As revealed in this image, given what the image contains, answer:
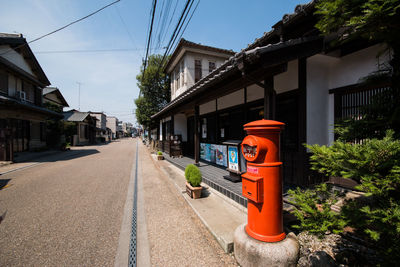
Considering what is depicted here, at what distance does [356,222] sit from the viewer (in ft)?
4.58

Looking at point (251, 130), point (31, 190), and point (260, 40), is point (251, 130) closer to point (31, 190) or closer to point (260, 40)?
point (260, 40)

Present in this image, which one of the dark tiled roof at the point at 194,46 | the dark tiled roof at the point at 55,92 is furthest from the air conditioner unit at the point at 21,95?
the dark tiled roof at the point at 194,46

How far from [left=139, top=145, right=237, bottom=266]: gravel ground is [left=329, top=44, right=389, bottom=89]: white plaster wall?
445 centimetres

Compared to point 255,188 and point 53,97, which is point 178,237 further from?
point 53,97

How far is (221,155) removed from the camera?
256 inches

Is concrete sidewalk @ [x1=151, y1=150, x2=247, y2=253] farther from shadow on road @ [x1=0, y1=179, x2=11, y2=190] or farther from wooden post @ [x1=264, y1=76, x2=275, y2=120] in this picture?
shadow on road @ [x1=0, y1=179, x2=11, y2=190]

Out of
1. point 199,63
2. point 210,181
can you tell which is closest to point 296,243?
point 210,181

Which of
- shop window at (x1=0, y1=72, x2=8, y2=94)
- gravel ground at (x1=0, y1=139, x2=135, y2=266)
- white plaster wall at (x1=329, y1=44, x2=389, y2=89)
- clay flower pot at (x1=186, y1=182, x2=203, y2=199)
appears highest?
shop window at (x1=0, y1=72, x2=8, y2=94)

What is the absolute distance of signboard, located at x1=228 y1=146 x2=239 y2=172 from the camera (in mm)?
4457

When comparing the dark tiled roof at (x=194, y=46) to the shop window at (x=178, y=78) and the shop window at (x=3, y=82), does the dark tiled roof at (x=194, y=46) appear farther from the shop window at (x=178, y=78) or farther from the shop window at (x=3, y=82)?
the shop window at (x=3, y=82)

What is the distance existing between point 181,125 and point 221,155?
16.6 feet

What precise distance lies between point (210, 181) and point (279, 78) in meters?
3.42

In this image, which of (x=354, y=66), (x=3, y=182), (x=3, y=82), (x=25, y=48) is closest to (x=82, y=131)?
(x=25, y=48)

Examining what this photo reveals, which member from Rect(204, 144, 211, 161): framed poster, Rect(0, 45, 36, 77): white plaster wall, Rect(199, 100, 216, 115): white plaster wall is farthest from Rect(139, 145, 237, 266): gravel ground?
Rect(0, 45, 36, 77): white plaster wall
